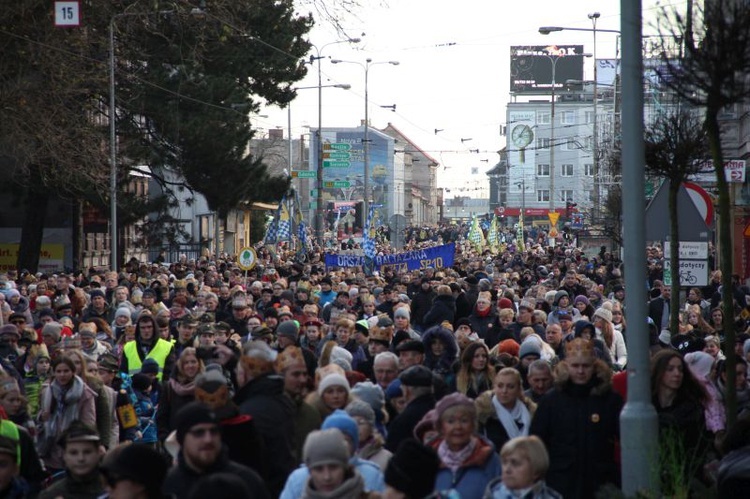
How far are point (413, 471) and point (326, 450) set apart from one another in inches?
15.4

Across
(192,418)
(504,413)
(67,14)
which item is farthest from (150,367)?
(67,14)

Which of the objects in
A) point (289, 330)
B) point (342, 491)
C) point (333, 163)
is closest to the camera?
point (342, 491)

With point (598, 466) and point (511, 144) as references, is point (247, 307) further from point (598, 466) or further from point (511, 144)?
point (511, 144)

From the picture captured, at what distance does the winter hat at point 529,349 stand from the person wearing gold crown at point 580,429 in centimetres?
346

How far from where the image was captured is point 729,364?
873 cm

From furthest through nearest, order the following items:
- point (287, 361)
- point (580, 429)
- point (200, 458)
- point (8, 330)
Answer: point (8, 330) → point (287, 361) → point (580, 429) → point (200, 458)

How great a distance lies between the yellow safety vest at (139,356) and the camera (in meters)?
13.1

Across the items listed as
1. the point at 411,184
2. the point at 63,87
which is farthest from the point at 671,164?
the point at 411,184

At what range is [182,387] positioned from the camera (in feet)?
35.0

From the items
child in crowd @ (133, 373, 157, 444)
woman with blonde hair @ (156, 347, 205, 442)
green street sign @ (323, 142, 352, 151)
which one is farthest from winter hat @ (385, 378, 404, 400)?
green street sign @ (323, 142, 352, 151)

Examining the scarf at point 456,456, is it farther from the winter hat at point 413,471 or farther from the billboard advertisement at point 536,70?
the billboard advertisement at point 536,70

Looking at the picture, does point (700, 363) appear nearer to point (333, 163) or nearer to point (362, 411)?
point (362, 411)

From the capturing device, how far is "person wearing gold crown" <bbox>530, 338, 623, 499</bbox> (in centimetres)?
823

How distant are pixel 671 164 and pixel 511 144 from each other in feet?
437
